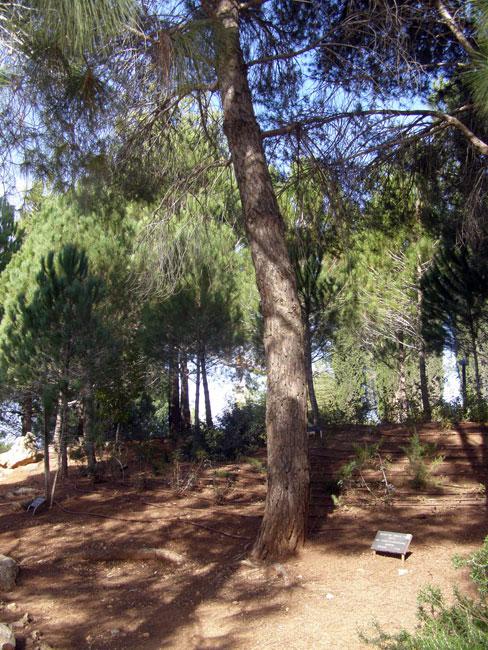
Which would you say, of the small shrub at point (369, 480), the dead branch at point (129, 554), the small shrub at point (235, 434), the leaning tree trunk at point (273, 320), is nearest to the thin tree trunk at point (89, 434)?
the small shrub at point (235, 434)

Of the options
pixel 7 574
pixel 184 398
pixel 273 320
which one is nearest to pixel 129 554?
pixel 7 574

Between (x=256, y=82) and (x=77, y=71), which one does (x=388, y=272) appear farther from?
(x=77, y=71)

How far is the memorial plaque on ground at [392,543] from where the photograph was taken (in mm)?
4840

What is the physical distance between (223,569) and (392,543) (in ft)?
4.71

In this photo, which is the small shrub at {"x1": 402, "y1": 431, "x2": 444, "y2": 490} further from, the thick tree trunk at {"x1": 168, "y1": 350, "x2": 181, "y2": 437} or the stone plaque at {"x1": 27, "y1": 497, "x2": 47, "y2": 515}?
the thick tree trunk at {"x1": 168, "y1": 350, "x2": 181, "y2": 437}

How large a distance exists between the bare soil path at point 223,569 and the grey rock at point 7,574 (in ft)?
0.31

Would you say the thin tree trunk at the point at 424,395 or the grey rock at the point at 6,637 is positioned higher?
the thin tree trunk at the point at 424,395

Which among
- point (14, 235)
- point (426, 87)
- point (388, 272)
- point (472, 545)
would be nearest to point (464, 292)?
point (388, 272)

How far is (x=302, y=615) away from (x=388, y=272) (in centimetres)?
859

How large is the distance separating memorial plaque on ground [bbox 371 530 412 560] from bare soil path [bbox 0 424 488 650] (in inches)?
4.4

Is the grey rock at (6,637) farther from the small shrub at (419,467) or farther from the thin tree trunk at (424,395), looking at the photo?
the thin tree trunk at (424,395)

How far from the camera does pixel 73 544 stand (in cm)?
640

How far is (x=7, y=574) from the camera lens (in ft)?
17.3

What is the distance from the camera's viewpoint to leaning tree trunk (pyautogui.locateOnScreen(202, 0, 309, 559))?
209 inches
